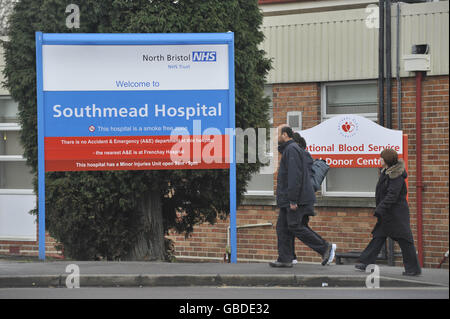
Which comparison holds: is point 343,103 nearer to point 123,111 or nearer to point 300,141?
point 300,141

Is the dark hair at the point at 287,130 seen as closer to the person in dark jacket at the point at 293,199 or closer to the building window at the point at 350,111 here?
the person in dark jacket at the point at 293,199

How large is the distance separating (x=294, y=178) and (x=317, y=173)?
80cm

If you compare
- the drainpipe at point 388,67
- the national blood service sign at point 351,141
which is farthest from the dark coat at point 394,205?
the drainpipe at point 388,67

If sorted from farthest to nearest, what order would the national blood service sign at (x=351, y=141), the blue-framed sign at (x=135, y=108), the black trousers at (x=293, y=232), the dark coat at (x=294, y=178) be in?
the national blood service sign at (x=351, y=141), the blue-framed sign at (x=135, y=108), the black trousers at (x=293, y=232), the dark coat at (x=294, y=178)

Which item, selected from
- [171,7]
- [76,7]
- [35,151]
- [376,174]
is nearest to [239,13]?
[171,7]

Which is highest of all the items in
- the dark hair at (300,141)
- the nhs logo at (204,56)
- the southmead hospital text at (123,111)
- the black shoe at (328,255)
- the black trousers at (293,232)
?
the nhs logo at (204,56)

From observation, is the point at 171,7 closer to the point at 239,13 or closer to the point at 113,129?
the point at 239,13

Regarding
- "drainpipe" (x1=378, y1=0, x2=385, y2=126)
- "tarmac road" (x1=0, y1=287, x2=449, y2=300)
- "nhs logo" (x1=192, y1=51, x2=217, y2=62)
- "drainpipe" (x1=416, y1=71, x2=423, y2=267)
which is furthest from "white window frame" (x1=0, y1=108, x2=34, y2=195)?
"tarmac road" (x1=0, y1=287, x2=449, y2=300)

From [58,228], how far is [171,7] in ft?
11.1

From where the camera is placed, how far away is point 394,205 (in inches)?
412

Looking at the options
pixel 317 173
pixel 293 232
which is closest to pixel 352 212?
pixel 317 173

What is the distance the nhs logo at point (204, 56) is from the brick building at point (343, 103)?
4067 millimetres

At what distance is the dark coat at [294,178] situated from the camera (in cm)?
1081

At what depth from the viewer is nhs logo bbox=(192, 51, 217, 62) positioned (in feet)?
38.5
